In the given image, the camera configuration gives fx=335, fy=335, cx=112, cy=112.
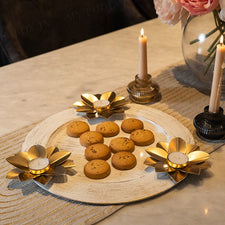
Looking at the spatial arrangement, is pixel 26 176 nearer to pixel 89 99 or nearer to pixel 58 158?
pixel 58 158

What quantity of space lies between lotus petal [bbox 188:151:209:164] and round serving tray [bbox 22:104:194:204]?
0.06 meters

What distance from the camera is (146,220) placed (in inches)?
22.2

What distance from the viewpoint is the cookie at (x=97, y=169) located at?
0.64m

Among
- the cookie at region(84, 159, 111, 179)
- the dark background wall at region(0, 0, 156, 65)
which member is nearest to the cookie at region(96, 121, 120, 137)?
the cookie at region(84, 159, 111, 179)

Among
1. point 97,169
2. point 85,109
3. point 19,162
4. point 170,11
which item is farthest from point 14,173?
point 170,11

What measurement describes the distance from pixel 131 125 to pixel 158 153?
13cm

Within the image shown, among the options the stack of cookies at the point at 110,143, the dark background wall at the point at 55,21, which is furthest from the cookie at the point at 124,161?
the dark background wall at the point at 55,21

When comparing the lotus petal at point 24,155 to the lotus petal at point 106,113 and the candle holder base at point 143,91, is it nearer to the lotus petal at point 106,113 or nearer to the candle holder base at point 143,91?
the lotus petal at point 106,113

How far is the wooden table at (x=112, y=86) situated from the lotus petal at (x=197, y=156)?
→ 0.11ft

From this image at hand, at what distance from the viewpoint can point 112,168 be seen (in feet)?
2.20

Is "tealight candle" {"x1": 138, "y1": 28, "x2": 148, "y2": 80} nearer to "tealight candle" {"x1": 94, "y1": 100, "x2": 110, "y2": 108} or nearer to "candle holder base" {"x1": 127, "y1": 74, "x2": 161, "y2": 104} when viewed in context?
"candle holder base" {"x1": 127, "y1": 74, "x2": 161, "y2": 104}

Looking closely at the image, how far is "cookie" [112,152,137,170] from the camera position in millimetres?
658

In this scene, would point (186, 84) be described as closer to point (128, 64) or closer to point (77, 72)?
point (128, 64)

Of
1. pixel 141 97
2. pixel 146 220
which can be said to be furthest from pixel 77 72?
pixel 146 220
